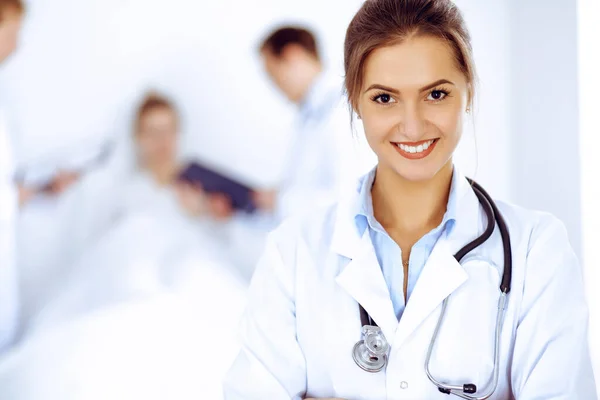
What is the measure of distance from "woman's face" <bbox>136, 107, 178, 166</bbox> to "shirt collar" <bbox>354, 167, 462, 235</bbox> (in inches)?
69.8

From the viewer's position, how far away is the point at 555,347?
94 cm

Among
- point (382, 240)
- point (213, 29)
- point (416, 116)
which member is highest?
point (213, 29)

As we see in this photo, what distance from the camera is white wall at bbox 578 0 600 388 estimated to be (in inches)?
74.7

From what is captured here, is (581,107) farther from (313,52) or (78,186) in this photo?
(78,186)

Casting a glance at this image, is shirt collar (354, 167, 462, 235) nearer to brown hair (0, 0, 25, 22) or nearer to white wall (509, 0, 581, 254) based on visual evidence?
white wall (509, 0, 581, 254)

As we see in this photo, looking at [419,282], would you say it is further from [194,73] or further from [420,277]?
[194,73]

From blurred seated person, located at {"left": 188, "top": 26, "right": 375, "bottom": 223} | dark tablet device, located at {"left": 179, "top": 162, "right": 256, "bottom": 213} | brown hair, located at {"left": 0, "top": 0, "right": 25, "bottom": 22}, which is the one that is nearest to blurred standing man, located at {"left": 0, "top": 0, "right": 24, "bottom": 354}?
brown hair, located at {"left": 0, "top": 0, "right": 25, "bottom": 22}

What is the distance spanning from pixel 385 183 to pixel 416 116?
0.53ft

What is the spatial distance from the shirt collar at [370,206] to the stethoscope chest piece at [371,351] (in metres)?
0.18

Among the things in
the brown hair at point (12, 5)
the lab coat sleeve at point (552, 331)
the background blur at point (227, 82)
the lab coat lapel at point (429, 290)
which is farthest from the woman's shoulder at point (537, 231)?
the brown hair at point (12, 5)

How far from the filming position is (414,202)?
43.0 inches

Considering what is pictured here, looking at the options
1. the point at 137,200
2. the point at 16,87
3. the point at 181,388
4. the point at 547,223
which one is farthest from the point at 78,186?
the point at 547,223

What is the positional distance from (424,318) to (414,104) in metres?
0.33

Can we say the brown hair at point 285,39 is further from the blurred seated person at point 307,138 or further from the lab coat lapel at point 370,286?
the lab coat lapel at point 370,286
